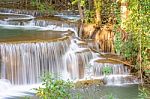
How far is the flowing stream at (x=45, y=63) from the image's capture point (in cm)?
1151

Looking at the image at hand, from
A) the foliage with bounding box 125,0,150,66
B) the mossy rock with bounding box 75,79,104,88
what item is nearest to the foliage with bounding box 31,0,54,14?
the foliage with bounding box 125,0,150,66

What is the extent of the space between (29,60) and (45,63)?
0.50 meters

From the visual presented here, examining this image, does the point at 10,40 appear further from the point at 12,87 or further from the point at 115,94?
the point at 115,94

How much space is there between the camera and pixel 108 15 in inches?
574

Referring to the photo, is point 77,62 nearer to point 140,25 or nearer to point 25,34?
point 140,25

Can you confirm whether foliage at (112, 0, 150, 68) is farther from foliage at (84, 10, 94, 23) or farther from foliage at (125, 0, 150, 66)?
foliage at (84, 10, 94, 23)

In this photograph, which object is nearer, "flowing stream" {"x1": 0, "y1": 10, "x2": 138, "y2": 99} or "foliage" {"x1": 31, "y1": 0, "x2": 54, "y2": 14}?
"flowing stream" {"x1": 0, "y1": 10, "x2": 138, "y2": 99}

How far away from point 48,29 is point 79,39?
2.04m

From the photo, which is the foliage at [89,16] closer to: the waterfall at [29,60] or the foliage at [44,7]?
the waterfall at [29,60]

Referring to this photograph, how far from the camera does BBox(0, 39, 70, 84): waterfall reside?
11.5 meters

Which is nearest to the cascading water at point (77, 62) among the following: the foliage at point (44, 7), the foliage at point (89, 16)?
the foliage at point (89, 16)

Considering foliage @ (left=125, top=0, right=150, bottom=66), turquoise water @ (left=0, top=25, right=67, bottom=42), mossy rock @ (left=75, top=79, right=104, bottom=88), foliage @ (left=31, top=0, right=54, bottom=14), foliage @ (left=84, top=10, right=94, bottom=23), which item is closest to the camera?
mossy rock @ (left=75, top=79, right=104, bottom=88)

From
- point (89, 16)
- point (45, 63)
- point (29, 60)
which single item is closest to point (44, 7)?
point (89, 16)

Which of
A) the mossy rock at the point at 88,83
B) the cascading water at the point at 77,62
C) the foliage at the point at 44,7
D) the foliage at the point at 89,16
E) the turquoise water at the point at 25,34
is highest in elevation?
the foliage at the point at 44,7
